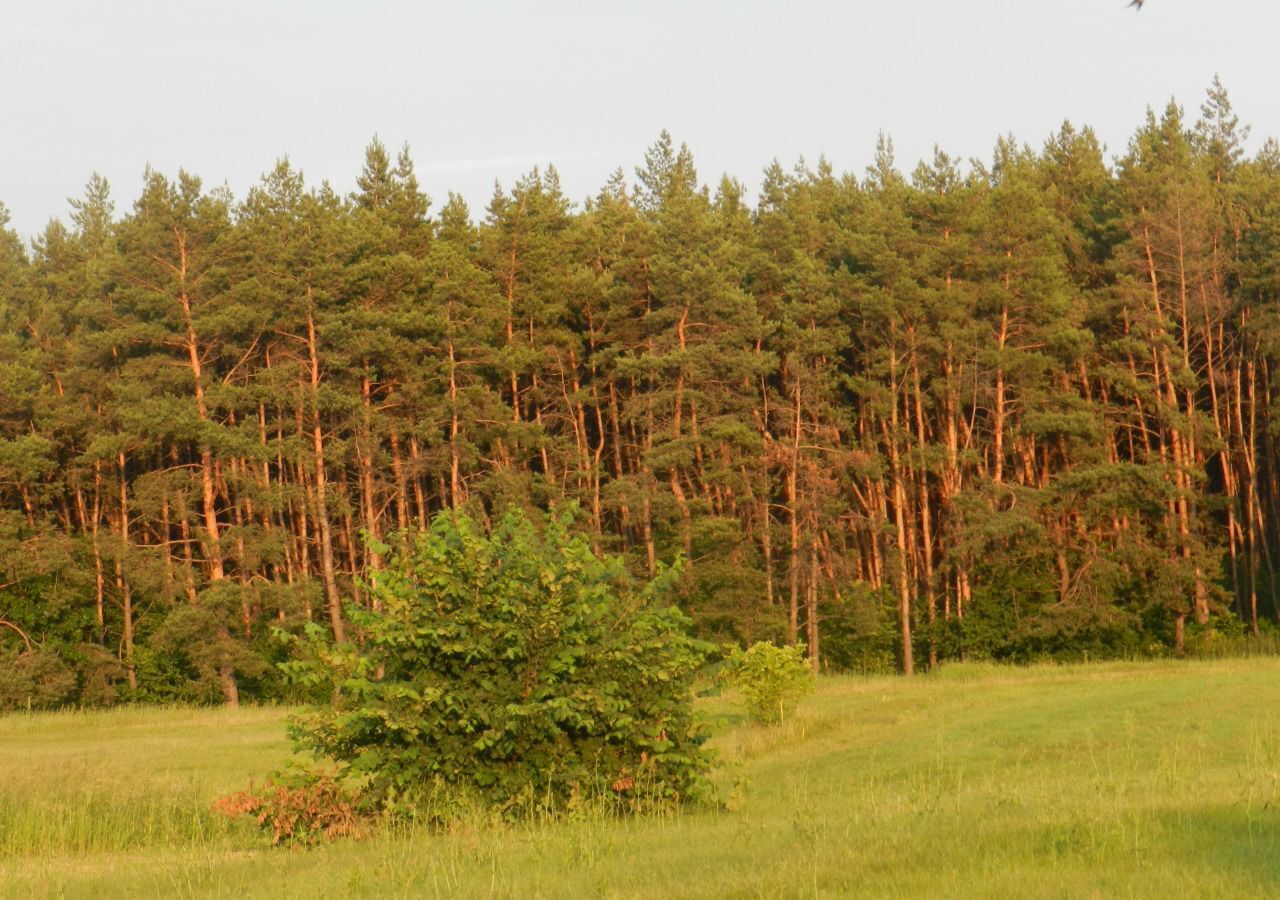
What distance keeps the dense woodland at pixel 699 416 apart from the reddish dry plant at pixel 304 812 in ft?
106

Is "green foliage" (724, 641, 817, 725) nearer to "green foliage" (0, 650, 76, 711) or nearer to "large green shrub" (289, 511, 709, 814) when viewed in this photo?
"large green shrub" (289, 511, 709, 814)

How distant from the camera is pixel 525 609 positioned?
601 inches

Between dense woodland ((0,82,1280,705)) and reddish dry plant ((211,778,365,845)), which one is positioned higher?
dense woodland ((0,82,1280,705))

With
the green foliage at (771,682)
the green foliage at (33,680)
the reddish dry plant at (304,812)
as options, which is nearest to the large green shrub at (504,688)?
the reddish dry plant at (304,812)

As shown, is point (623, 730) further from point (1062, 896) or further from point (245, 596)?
point (245, 596)

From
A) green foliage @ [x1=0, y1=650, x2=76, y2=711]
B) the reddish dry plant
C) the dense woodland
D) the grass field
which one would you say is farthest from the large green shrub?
green foliage @ [x1=0, y1=650, x2=76, y2=711]

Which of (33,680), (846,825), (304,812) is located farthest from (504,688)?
(33,680)

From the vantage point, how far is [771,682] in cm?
2920

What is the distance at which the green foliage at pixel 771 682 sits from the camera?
29.2 metres

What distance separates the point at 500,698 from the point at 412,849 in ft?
8.79

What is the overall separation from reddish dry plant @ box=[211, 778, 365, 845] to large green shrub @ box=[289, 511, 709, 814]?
26 cm

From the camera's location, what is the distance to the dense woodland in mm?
49375

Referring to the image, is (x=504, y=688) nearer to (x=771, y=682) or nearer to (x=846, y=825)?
(x=846, y=825)

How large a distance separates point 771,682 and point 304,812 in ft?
51.1
